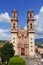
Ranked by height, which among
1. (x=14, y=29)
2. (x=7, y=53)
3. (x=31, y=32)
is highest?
(x=14, y=29)

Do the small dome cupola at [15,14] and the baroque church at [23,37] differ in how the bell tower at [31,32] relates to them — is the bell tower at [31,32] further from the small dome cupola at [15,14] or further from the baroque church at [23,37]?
the small dome cupola at [15,14]

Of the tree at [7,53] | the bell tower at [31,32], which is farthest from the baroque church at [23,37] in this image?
the tree at [7,53]

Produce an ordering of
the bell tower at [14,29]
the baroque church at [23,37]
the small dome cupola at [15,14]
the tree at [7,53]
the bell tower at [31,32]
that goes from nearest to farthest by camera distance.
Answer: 1. the tree at [7,53]
2. the bell tower at [31,32]
3. the baroque church at [23,37]
4. the bell tower at [14,29]
5. the small dome cupola at [15,14]

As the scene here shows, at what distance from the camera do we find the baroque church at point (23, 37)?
56.5m

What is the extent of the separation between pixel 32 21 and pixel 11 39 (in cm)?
732

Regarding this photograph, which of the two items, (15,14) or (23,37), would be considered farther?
(23,37)

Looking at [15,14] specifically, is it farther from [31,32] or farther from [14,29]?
[31,32]

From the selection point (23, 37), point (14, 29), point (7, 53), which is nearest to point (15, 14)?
point (14, 29)

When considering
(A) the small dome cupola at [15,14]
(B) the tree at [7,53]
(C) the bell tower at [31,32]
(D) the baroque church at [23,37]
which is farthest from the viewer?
(A) the small dome cupola at [15,14]

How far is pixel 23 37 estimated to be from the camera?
58031 millimetres

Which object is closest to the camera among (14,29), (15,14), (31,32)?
(31,32)

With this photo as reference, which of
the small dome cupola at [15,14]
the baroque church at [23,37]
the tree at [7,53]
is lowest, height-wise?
the tree at [7,53]

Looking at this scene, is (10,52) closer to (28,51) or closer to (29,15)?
(28,51)

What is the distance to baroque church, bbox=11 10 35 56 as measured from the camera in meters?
56.5
